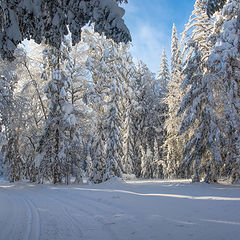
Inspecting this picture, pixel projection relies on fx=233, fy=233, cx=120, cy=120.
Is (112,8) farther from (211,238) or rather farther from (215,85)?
(215,85)

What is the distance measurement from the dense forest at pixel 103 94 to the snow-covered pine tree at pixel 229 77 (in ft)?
0.17

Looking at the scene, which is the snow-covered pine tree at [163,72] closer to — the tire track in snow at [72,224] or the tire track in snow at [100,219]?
the tire track in snow at [100,219]

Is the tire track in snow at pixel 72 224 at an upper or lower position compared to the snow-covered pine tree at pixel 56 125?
lower

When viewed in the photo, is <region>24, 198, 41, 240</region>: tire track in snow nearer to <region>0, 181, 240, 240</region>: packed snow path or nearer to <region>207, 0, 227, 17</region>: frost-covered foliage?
<region>0, 181, 240, 240</region>: packed snow path

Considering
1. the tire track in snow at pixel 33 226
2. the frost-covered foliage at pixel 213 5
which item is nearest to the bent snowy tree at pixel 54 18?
the frost-covered foliage at pixel 213 5

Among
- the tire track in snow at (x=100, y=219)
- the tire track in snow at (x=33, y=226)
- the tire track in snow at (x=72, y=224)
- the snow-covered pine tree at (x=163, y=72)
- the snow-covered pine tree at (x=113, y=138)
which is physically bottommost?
the tire track in snow at (x=33, y=226)

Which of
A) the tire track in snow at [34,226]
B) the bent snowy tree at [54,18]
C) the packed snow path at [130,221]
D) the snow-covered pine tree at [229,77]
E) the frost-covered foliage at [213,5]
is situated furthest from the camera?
the snow-covered pine tree at [229,77]

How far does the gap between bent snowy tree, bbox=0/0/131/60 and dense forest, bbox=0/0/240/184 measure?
2 centimetres

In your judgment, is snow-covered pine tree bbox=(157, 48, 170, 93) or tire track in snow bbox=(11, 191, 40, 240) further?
snow-covered pine tree bbox=(157, 48, 170, 93)

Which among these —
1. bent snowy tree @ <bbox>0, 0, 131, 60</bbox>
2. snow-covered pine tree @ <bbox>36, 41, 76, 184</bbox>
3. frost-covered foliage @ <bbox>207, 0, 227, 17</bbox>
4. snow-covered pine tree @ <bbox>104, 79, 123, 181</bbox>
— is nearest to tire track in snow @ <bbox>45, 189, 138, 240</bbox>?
bent snowy tree @ <bbox>0, 0, 131, 60</bbox>

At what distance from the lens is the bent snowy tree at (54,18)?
5152mm

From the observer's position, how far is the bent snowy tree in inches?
203

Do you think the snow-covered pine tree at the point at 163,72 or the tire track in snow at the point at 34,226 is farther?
the snow-covered pine tree at the point at 163,72

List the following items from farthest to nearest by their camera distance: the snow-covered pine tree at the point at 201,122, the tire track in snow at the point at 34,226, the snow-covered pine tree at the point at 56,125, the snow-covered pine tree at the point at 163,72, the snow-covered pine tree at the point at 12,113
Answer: the snow-covered pine tree at the point at 163,72 → the snow-covered pine tree at the point at 56,125 → the snow-covered pine tree at the point at 12,113 → the snow-covered pine tree at the point at 201,122 → the tire track in snow at the point at 34,226
